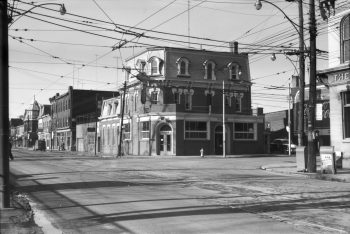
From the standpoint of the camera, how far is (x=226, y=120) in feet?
174

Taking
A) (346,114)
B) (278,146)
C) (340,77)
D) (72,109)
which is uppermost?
(72,109)

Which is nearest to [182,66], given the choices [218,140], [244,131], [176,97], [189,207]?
[176,97]

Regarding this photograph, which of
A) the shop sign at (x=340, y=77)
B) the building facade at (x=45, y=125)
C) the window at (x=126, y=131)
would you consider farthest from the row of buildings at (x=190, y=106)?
the building facade at (x=45, y=125)

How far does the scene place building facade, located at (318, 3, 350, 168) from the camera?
25062mm

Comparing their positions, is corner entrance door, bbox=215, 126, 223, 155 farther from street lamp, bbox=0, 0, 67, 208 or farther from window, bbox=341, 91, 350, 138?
street lamp, bbox=0, 0, 67, 208

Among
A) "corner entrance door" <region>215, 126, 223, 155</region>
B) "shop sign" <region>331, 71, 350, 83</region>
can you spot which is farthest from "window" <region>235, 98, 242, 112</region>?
"shop sign" <region>331, 71, 350, 83</region>

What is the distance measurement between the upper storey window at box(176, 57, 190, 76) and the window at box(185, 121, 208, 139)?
5.79 m

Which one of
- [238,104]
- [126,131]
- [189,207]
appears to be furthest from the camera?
[126,131]

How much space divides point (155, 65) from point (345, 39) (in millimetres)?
29375

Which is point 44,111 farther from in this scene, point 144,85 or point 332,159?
point 332,159

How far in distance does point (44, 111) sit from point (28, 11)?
10357cm

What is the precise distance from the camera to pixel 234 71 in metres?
56.2

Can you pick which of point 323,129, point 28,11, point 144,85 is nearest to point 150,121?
point 144,85

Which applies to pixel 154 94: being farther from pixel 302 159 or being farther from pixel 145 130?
pixel 302 159
